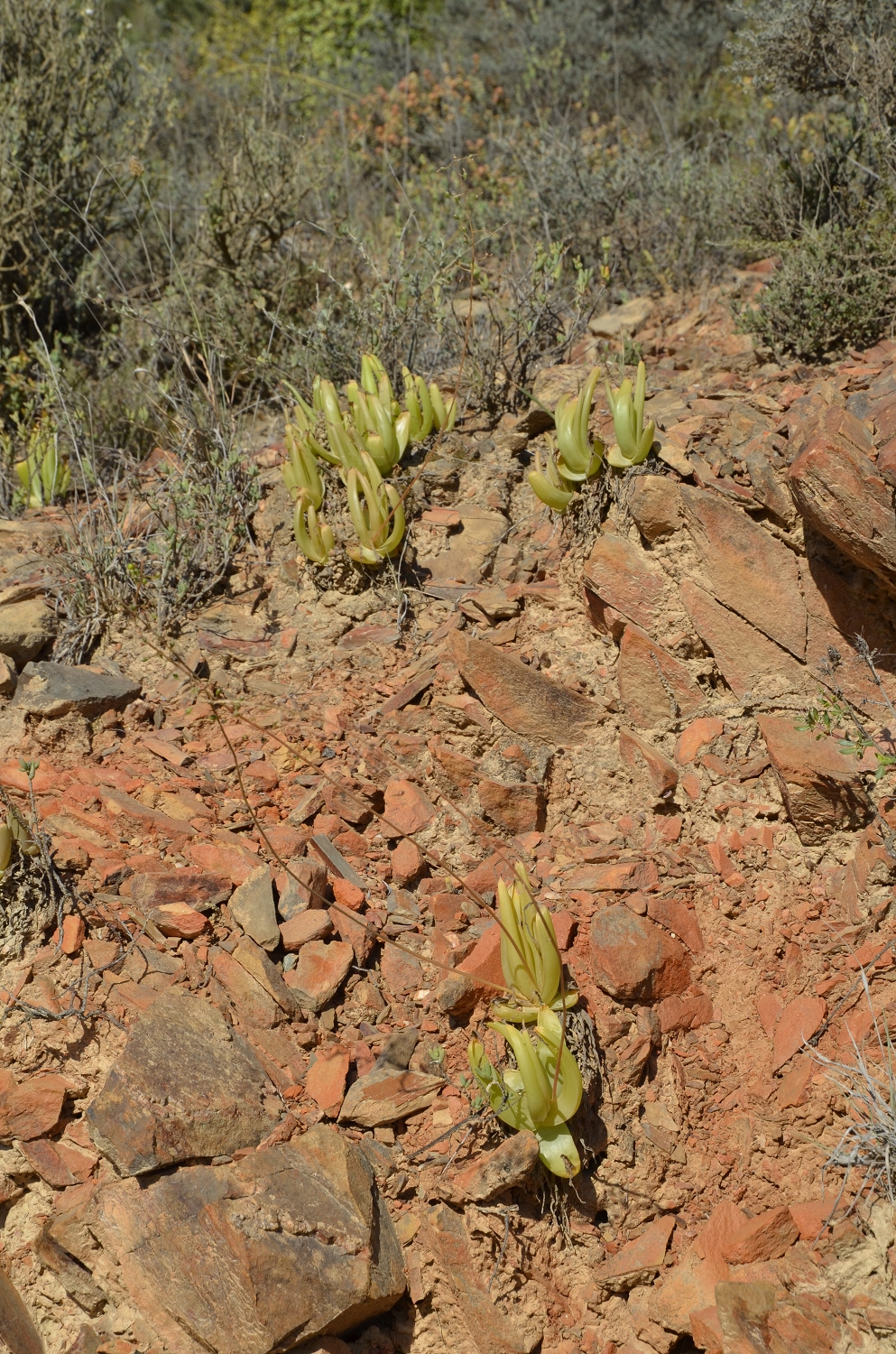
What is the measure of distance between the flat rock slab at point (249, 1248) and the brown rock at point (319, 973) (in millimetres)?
357

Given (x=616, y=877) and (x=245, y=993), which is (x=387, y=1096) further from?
(x=616, y=877)

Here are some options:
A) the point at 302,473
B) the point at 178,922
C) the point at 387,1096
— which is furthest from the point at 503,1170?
the point at 302,473

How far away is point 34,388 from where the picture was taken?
4.68 meters

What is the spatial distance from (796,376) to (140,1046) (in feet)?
9.62

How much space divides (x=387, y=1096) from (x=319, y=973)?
1.11 ft

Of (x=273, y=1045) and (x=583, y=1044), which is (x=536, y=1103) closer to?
(x=583, y=1044)

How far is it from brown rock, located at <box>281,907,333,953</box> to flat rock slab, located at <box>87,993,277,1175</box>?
0.89ft

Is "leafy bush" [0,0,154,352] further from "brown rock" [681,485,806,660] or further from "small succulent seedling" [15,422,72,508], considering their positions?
"brown rock" [681,485,806,660]

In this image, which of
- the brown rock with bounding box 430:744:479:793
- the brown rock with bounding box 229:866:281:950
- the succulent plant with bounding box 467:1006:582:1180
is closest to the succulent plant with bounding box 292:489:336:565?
the brown rock with bounding box 430:744:479:793

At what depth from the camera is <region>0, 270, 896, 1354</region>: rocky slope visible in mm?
2334

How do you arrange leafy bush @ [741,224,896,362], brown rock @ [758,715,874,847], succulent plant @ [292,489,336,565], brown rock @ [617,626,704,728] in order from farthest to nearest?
1. leafy bush @ [741,224,896,362]
2. succulent plant @ [292,489,336,565]
3. brown rock @ [617,626,704,728]
4. brown rock @ [758,715,874,847]

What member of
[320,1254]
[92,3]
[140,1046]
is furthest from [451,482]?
[92,3]

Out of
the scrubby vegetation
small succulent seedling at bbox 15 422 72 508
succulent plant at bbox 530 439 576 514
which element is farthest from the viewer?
small succulent seedling at bbox 15 422 72 508

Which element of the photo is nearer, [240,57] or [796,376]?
[796,376]
